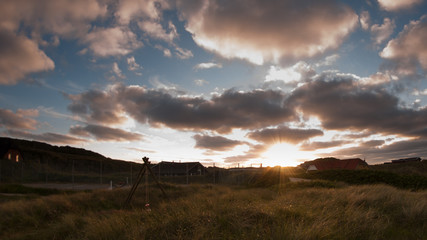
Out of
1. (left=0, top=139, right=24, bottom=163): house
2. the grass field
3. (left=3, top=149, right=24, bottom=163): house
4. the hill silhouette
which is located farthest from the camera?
(left=3, top=149, right=24, bottom=163): house

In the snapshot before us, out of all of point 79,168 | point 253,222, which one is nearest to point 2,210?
point 253,222

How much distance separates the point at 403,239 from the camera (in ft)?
17.2

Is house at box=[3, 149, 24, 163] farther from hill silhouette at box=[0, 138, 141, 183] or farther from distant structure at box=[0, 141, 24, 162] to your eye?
hill silhouette at box=[0, 138, 141, 183]

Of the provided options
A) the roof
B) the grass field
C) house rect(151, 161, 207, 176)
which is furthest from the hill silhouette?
the roof

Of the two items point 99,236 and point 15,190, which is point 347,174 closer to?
point 99,236

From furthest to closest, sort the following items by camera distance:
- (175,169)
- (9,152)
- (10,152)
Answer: (175,169) < (10,152) < (9,152)

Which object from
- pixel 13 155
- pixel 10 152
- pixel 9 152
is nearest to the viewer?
pixel 9 152

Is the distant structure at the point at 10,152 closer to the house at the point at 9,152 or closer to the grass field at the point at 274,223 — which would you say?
the house at the point at 9,152

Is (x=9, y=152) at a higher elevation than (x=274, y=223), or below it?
higher

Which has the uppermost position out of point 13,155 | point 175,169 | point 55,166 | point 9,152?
point 9,152

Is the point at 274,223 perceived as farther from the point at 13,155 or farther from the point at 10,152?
the point at 13,155

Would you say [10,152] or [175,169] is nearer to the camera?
[10,152]

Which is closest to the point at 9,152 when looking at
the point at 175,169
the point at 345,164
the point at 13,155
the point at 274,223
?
the point at 13,155

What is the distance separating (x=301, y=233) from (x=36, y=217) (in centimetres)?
1068
